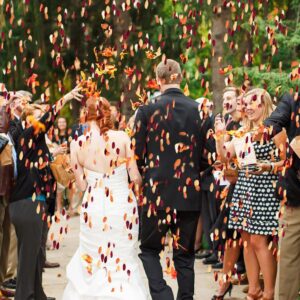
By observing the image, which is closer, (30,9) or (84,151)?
(84,151)

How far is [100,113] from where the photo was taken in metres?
7.71

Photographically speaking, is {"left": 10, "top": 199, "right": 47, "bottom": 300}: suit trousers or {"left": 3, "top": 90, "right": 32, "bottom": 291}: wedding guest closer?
{"left": 10, "top": 199, "right": 47, "bottom": 300}: suit trousers

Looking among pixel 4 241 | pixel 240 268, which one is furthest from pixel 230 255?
pixel 4 241

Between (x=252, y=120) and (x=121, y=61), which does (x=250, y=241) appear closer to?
(x=252, y=120)

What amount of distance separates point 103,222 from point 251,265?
1.47 metres

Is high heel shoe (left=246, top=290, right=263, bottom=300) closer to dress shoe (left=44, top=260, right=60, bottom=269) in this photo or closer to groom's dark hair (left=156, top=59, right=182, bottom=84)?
groom's dark hair (left=156, top=59, right=182, bottom=84)

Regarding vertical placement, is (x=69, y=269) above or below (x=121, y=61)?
below

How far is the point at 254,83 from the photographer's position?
14.1 m

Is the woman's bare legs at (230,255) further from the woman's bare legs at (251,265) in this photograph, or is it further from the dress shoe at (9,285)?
the dress shoe at (9,285)

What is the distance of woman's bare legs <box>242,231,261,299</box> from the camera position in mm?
8172

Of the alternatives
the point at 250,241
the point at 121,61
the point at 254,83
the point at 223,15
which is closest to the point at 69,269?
the point at 250,241

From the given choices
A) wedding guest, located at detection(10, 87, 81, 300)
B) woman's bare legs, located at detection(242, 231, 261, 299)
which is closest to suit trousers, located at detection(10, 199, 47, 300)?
wedding guest, located at detection(10, 87, 81, 300)

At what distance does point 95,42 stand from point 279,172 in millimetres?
12338

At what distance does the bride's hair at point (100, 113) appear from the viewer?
25.2 ft
